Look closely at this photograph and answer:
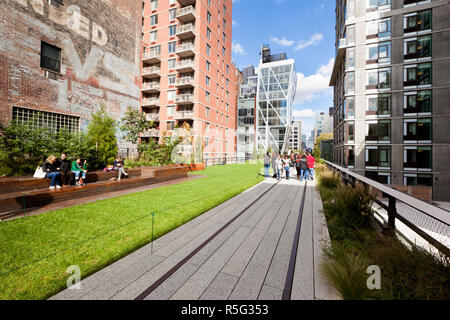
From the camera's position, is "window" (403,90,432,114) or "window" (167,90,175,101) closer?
"window" (403,90,432,114)

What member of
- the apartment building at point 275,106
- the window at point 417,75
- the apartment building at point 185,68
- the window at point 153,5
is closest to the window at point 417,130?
the window at point 417,75

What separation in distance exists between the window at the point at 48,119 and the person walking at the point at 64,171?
13.4 feet

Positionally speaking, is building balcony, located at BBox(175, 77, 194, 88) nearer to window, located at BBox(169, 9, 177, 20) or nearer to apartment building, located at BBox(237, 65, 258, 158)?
window, located at BBox(169, 9, 177, 20)

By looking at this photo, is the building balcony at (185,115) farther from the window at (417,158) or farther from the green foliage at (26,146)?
the window at (417,158)

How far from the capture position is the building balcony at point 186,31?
2744cm

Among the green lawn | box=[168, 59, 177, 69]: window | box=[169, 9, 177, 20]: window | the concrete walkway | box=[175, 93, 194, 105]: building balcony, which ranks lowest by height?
the concrete walkway

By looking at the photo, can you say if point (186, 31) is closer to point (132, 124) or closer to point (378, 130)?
point (132, 124)

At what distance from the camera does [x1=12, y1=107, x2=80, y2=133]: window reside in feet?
35.1

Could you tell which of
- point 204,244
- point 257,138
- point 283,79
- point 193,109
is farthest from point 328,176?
point 283,79

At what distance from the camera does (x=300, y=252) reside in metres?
3.64

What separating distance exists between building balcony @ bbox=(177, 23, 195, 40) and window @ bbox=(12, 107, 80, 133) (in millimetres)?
21799

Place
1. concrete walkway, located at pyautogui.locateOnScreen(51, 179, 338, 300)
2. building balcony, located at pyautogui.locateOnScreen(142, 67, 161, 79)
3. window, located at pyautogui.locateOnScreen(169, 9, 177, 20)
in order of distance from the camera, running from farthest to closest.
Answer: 1. building balcony, located at pyautogui.locateOnScreen(142, 67, 161, 79)
2. window, located at pyautogui.locateOnScreen(169, 9, 177, 20)
3. concrete walkway, located at pyautogui.locateOnScreen(51, 179, 338, 300)

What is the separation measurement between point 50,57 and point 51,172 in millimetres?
9640

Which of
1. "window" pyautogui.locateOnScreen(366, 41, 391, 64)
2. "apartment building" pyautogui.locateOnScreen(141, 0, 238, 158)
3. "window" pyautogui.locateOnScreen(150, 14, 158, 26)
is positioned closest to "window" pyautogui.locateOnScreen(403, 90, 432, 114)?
"window" pyautogui.locateOnScreen(366, 41, 391, 64)
